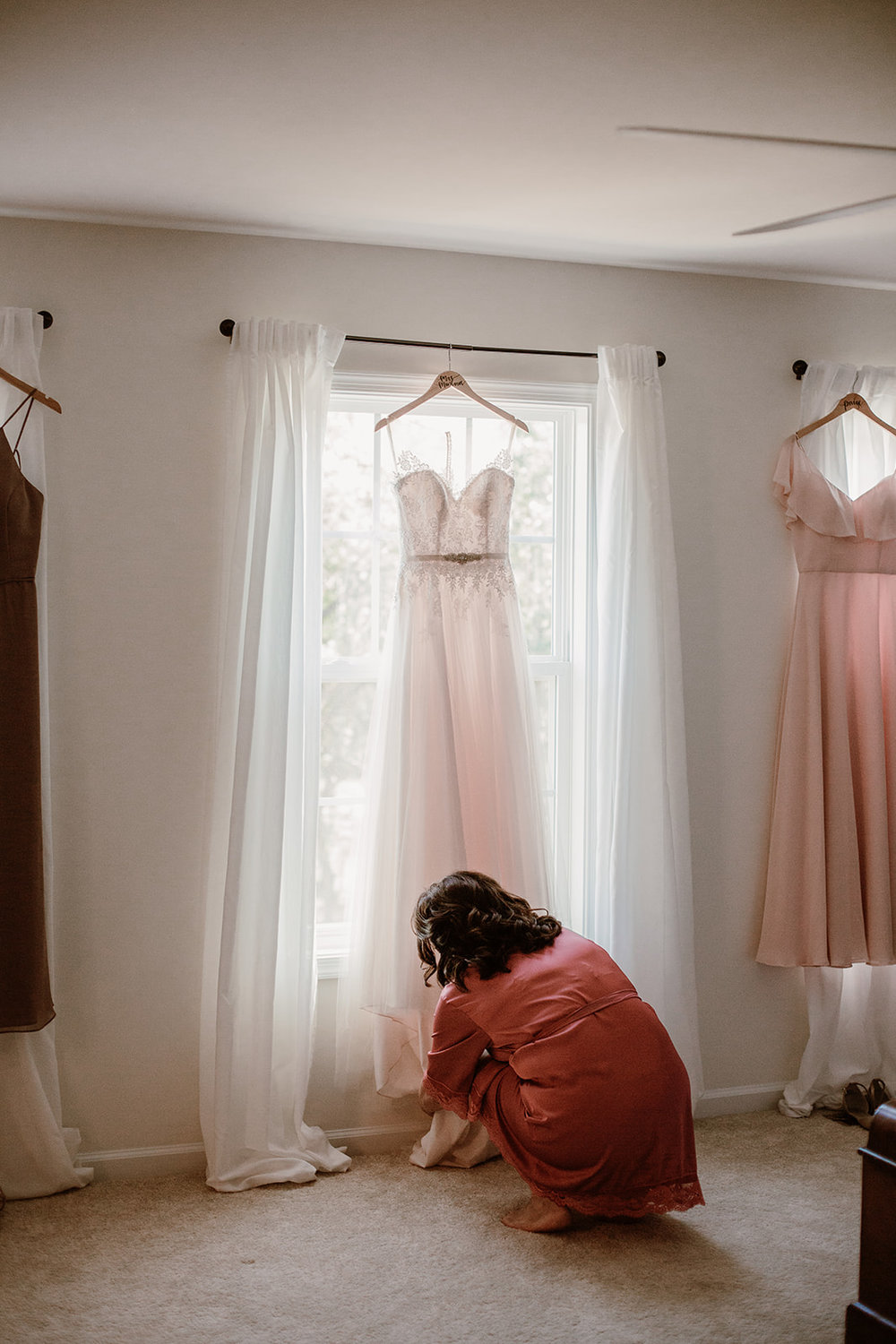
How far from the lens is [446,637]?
3010mm

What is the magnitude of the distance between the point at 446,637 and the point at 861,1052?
1.97 metres

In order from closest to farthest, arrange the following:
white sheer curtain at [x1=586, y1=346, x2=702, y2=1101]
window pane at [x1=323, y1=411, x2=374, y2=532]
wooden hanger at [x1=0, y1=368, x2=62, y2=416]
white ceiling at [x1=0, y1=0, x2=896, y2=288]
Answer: white ceiling at [x1=0, y1=0, x2=896, y2=288], wooden hanger at [x1=0, y1=368, x2=62, y2=416], white sheer curtain at [x1=586, y1=346, x2=702, y2=1101], window pane at [x1=323, y1=411, x2=374, y2=532]

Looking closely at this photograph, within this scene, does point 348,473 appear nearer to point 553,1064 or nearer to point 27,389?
point 27,389

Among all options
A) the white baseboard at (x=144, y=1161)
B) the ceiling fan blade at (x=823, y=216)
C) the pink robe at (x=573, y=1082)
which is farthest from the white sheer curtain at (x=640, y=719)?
the white baseboard at (x=144, y=1161)

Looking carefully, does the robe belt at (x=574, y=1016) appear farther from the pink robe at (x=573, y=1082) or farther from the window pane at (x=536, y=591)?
the window pane at (x=536, y=591)

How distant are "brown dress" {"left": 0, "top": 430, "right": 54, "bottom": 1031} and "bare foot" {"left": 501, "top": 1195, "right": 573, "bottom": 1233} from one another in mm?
1316

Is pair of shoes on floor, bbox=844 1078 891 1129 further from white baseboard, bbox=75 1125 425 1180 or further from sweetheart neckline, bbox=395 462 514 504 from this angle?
sweetheart neckline, bbox=395 462 514 504

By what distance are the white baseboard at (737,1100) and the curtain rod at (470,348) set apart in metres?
2.38

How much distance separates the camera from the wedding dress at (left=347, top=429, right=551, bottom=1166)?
2.93 meters

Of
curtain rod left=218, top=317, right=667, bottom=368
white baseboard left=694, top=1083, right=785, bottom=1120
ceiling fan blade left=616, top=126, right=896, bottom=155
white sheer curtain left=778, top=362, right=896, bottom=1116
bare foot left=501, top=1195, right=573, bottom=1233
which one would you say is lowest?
white baseboard left=694, top=1083, right=785, bottom=1120

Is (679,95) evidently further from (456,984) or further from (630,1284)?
(630,1284)

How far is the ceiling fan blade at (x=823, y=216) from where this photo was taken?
279cm

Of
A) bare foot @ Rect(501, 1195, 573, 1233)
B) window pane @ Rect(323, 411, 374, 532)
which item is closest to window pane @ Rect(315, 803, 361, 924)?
window pane @ Rect(323, 411, 374, 532)

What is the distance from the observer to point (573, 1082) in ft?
7.76
